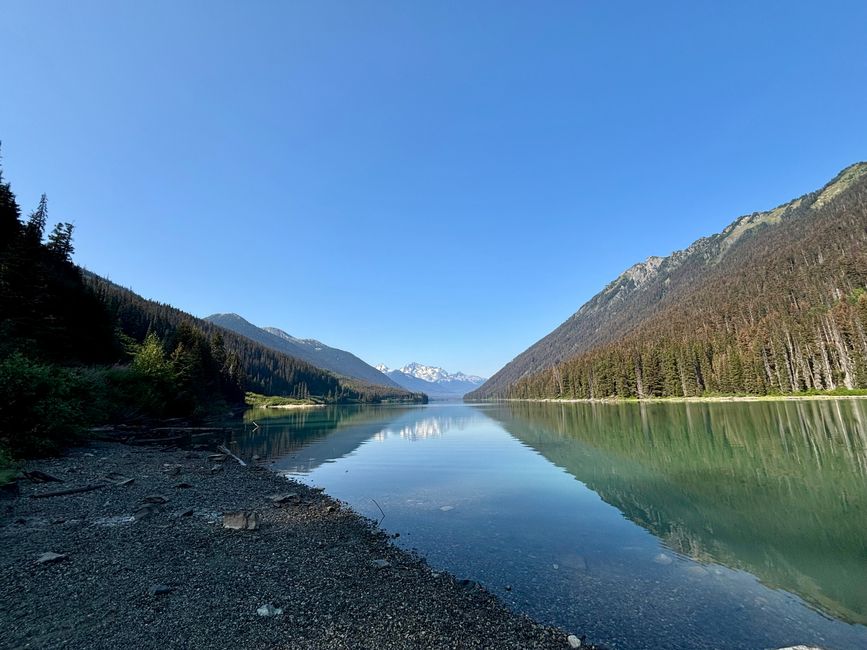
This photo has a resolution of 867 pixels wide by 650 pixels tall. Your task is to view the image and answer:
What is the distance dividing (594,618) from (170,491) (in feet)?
71.3

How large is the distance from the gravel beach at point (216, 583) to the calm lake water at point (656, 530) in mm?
2092

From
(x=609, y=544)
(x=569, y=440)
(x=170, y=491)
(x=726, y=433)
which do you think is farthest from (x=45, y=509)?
(x=726, y=433)

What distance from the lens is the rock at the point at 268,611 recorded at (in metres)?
9.12

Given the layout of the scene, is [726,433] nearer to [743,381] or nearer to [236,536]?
[236,536]

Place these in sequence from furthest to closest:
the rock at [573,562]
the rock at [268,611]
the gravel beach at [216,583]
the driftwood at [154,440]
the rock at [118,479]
→ the driftwood at [154,440] < the rock at [118,479] < the rock at [573,562] < the rock at [268,611] < the gravel beach at [216,583]

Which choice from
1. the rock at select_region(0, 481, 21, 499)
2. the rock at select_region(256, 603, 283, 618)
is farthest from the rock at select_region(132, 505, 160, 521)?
the rock at select_region(256, 603, 283, 618)

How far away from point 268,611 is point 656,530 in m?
16.6

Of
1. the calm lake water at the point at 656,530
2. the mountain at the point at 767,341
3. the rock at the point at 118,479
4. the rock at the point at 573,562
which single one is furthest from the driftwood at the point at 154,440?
the mountain at the point at 767,341

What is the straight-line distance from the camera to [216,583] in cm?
1075

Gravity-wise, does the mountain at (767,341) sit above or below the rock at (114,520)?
above

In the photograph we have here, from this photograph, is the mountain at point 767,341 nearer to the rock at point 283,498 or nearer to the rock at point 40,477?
the rock at point 283,498

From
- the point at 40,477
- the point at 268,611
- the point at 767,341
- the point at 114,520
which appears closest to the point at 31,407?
the point at 40,477

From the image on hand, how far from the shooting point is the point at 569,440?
5103 centimetres

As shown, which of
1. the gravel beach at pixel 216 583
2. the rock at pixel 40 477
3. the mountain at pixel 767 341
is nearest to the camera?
the gravel beach at pixel 216 583
